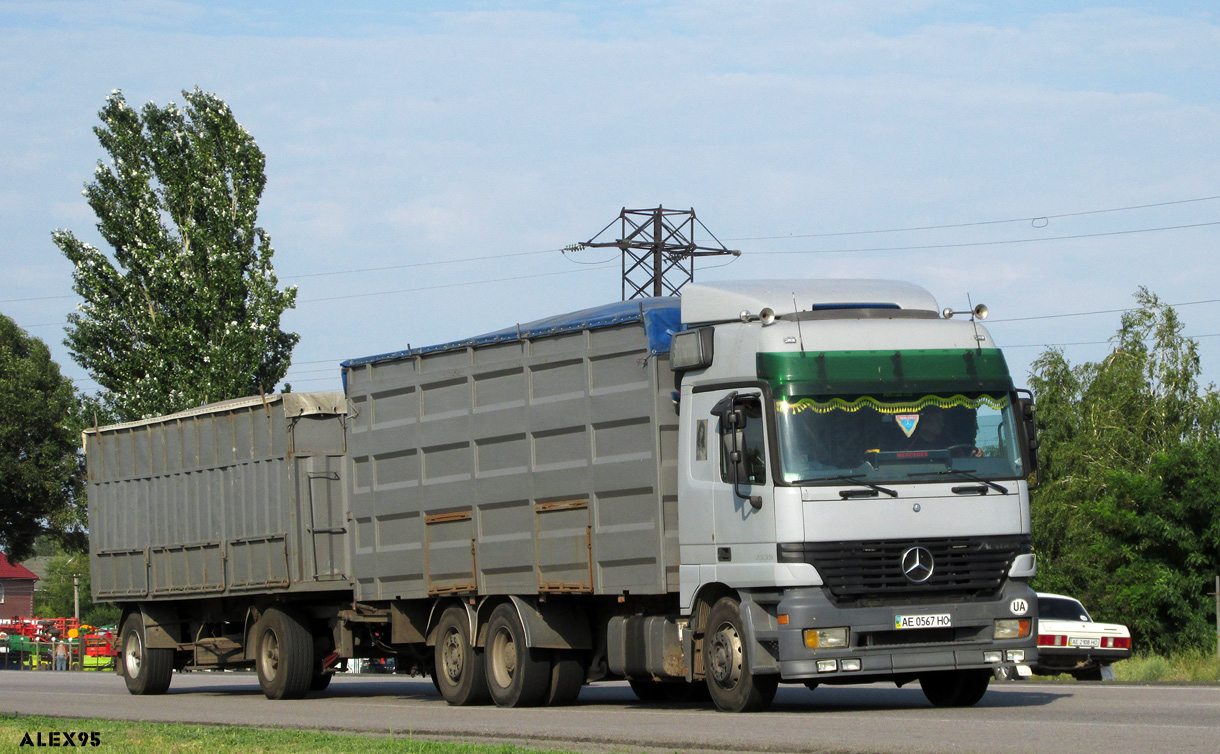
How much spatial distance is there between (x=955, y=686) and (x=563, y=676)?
3917 millimetres

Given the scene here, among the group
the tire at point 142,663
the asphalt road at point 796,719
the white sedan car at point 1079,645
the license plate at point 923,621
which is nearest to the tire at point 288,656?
the asphalt road at point 796,719

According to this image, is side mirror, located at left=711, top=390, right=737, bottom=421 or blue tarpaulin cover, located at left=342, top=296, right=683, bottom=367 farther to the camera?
blue tarpaulin cover, located at left=342, top=296, right=683, bottom=367

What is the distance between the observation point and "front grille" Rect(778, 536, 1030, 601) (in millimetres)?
12828

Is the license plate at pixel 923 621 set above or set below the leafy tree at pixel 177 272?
below

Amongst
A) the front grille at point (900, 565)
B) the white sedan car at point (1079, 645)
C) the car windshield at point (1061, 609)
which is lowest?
the white sedan car at point (1079, 645)

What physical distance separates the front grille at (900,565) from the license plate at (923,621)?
7.4 inches

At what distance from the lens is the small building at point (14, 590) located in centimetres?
7888

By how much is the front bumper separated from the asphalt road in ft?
1.31

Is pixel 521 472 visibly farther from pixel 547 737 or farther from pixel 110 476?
pixel 110 476

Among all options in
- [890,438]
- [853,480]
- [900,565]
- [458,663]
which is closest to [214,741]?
[458,663]

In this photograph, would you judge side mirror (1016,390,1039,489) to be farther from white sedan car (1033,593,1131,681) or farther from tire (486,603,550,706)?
white sedan car (1033,593,1131,681)

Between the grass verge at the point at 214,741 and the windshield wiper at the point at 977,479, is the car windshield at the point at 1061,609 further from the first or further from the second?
the grass verge at the point at 214,741

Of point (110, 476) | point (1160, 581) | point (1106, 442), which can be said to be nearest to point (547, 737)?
point (110, 476)

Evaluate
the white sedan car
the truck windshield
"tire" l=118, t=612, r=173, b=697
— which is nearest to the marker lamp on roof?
the truck windshield
